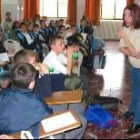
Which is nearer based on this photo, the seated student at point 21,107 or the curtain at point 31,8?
the seated student at point 21,107

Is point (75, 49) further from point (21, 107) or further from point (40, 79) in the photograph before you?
point (21, 107)

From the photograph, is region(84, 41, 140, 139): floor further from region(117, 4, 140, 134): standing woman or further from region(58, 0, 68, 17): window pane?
region(58, 0, 68, 17): window pane

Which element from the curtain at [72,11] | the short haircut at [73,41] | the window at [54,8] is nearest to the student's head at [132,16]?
the short haircut at [73,41]

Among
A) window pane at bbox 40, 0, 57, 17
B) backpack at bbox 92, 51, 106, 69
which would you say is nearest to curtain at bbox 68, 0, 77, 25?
window pane at bbox 40, 0, 57, 17

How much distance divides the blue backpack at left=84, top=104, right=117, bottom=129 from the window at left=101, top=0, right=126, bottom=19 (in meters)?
11.7

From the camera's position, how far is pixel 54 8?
15938 millimetres

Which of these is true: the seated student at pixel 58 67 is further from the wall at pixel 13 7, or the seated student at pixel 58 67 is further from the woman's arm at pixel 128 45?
the wall at pixel 13 7

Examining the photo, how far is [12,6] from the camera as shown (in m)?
12.4

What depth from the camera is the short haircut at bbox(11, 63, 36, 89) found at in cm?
270

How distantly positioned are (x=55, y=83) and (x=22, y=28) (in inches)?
180

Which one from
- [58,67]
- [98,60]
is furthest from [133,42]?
[98,60]

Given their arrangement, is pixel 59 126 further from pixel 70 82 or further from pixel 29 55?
pixel 70 82

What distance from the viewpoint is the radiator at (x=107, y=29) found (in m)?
15.8

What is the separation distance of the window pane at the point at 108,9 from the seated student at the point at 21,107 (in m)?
13.5
